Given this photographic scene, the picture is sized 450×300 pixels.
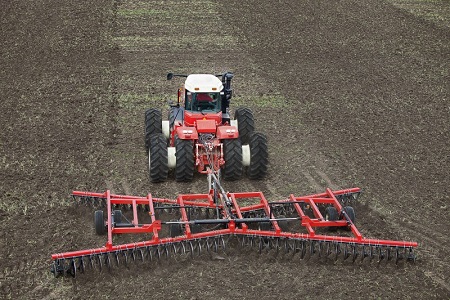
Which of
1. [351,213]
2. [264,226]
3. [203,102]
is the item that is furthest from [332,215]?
[203,102]

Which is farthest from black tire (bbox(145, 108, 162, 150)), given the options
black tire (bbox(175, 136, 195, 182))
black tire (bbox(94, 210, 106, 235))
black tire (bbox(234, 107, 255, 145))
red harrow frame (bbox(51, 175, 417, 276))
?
black tire (bbox(94, 210, 106, 235))

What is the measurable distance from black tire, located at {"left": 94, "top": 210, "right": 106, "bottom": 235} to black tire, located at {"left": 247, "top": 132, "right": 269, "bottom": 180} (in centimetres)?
302

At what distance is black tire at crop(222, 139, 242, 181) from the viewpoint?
455 inches

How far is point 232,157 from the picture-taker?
38.0 ft

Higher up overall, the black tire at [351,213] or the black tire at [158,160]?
the black tire at [158,160]

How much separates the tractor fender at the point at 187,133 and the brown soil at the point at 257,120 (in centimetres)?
84

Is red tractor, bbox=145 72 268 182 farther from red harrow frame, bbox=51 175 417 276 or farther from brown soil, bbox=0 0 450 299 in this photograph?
red harrow frame, bbox=51 175 417 276

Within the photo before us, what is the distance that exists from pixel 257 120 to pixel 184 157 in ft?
12.8

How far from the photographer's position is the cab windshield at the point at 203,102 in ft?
39.7

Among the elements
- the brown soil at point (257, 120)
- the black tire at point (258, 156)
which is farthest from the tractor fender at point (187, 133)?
the black tire at point (258, 156)

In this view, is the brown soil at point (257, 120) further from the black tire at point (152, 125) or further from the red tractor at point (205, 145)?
the black tire at point (152, 125)

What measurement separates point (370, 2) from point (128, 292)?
20.3 m

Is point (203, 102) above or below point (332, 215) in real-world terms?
above

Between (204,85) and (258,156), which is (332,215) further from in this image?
(204,85)
